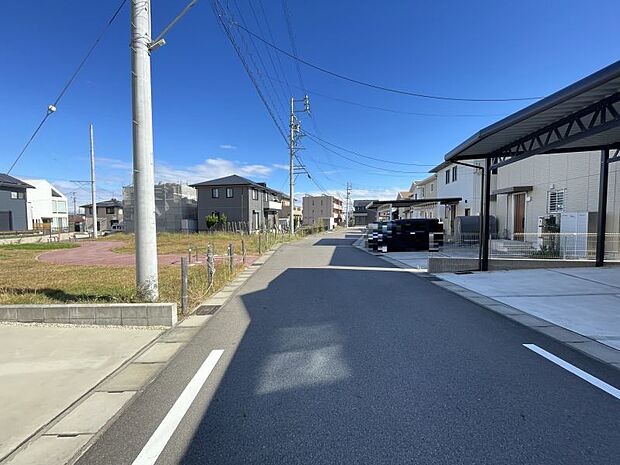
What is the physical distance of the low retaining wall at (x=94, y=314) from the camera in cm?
476

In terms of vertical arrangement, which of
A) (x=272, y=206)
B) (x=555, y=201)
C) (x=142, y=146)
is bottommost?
(x=555, y=201)

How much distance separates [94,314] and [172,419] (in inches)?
117

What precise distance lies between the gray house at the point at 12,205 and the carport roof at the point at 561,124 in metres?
43.8

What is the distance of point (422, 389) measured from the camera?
301 cm

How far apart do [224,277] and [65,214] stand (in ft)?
195

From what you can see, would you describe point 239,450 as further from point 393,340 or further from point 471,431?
point 393,340

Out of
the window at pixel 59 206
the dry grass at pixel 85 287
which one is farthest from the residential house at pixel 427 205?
the window at pixel 59 206

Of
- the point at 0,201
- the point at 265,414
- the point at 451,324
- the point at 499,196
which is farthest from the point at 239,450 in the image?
the point at 0,201

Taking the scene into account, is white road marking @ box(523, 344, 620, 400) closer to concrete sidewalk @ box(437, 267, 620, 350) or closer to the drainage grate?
concrete sidewalk @ box(437, 267, 620, 350)

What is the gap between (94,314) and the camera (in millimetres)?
4766

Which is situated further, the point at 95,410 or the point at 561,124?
the point at 561,124

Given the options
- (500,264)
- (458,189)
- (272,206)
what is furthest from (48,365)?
(272,206)

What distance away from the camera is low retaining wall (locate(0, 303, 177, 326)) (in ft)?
15.6

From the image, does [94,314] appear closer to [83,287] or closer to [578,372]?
[83,287]
